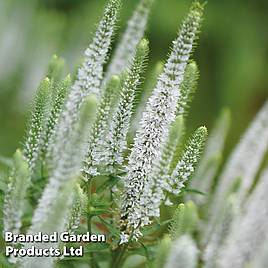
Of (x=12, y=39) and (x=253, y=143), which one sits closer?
(x=253, y=143)

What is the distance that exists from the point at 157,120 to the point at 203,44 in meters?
2.18

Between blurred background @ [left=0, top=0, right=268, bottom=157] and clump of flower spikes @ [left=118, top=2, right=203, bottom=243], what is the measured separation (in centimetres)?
136

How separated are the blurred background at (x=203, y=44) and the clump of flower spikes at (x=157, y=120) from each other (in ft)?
4.46

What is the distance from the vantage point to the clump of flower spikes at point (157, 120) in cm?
116

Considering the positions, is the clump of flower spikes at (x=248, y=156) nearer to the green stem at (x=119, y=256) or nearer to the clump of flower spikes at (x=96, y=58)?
the green stem at (x=119, y=256)

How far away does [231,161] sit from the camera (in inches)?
68.2

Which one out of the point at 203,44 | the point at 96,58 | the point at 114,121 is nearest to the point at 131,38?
the point at 96,58

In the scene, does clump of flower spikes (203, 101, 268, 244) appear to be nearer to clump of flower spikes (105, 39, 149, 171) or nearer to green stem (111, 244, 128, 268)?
green stem (111, 244, 128, 268)

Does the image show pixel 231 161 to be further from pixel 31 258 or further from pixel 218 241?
pixel 31 258

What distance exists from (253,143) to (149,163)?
1.96 ft

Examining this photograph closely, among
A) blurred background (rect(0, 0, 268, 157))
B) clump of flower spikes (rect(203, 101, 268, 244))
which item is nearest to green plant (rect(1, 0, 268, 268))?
clump of flower spikes (rect(203, 101, 268, 244))

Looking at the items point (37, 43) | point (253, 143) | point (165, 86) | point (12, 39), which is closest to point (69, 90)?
point (165, 86)

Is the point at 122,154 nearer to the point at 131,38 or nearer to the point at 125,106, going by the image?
the point at 125,106

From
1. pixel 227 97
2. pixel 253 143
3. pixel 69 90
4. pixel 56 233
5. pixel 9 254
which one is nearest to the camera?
pixel 56 233
